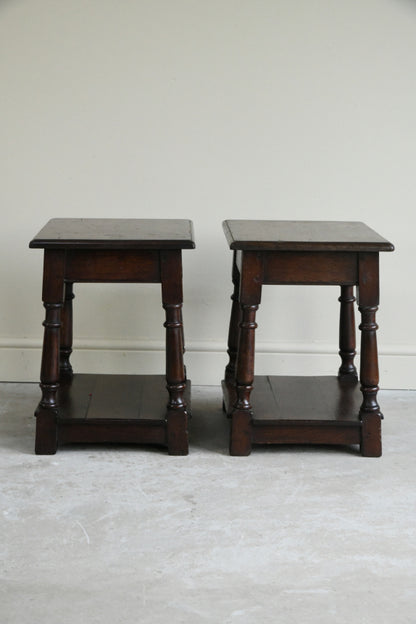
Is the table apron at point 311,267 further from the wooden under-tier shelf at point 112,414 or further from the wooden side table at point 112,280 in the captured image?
the wooden under-tier shelf at point 112,414

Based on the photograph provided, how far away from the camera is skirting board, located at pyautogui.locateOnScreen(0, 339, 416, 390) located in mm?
3199

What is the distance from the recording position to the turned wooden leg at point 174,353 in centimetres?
243

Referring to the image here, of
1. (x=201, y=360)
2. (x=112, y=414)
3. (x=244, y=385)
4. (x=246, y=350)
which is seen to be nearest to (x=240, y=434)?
(x=244, y=385)

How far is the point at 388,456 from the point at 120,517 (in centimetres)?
86

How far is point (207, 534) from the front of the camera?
2020 mm

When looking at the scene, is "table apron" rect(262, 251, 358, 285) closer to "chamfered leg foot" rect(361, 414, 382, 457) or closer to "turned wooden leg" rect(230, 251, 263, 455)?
"turned wooden leg" rect(230, 251, 263, 455)

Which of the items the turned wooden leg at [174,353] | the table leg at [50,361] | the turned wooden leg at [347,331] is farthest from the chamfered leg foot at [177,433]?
the turned wooden leg at [347,331]

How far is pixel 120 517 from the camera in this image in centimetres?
210

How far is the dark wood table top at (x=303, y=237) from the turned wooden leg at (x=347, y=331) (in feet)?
0.91

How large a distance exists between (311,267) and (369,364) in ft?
1.10

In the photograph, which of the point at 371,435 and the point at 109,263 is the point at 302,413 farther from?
the point at 109,263

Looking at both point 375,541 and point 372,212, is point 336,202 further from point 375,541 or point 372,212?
point 375,541

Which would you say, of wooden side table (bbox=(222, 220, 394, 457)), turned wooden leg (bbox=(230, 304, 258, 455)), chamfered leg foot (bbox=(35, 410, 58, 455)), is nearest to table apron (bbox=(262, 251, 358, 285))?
wooden side table (bbox=(222, 220, 394, 457))

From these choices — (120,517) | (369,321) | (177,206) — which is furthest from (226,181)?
(120,517)
